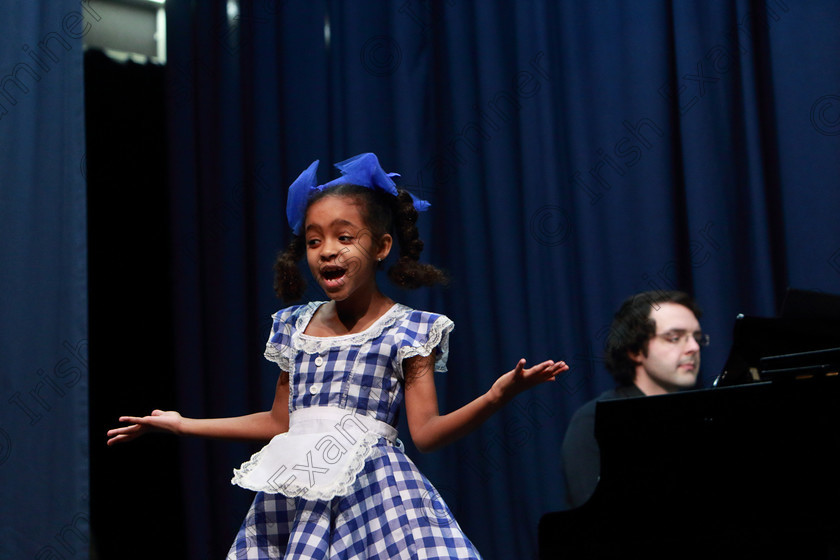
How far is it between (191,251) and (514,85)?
4.56 ft

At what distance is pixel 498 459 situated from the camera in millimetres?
2906

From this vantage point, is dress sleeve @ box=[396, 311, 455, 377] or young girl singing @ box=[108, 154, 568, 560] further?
dress sleeve @ box=[396, 311, 455, 377]

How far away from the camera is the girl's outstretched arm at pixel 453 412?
153 cm

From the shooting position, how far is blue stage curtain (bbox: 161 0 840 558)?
2.57 meters

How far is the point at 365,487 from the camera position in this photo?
66.4 inches

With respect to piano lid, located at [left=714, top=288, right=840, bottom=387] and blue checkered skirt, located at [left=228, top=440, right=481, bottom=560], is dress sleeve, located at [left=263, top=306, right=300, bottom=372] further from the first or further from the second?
piano lid, located at [left=714, top=288, right=840, bottom=387]

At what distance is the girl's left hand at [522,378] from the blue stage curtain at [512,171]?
4.00 feet

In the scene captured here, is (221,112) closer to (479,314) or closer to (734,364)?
(479,314)

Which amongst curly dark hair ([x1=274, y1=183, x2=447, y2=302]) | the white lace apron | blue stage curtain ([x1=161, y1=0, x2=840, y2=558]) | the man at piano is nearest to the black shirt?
the man at piano

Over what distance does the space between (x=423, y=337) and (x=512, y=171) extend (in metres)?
1.32

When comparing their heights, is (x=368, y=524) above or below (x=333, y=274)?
below
